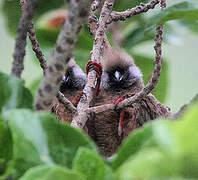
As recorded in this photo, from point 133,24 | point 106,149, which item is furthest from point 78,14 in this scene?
point 133,24

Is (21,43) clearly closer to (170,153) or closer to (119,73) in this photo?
(170,153)

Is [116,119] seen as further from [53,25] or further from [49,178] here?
[49,178]

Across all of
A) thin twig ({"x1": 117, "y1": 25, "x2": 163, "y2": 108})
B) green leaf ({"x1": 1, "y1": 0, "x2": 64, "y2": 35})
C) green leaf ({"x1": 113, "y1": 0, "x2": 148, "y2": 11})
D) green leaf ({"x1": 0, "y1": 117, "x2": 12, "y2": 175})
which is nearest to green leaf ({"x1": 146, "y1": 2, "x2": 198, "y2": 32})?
thin twig ({"x1": 117, "y1": 25, "x2": 163, "y2": 108})

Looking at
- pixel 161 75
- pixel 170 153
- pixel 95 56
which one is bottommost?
pixel 161 75

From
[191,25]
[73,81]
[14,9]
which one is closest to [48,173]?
[73,81]

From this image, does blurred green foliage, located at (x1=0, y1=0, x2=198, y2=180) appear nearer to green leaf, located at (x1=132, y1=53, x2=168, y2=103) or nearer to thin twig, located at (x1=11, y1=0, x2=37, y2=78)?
thin twig, located at (x1=11, y1=0, x2=37, y2=78)

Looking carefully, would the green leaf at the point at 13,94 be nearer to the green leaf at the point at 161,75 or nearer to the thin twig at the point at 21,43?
the thin twig at the point at 21,43
